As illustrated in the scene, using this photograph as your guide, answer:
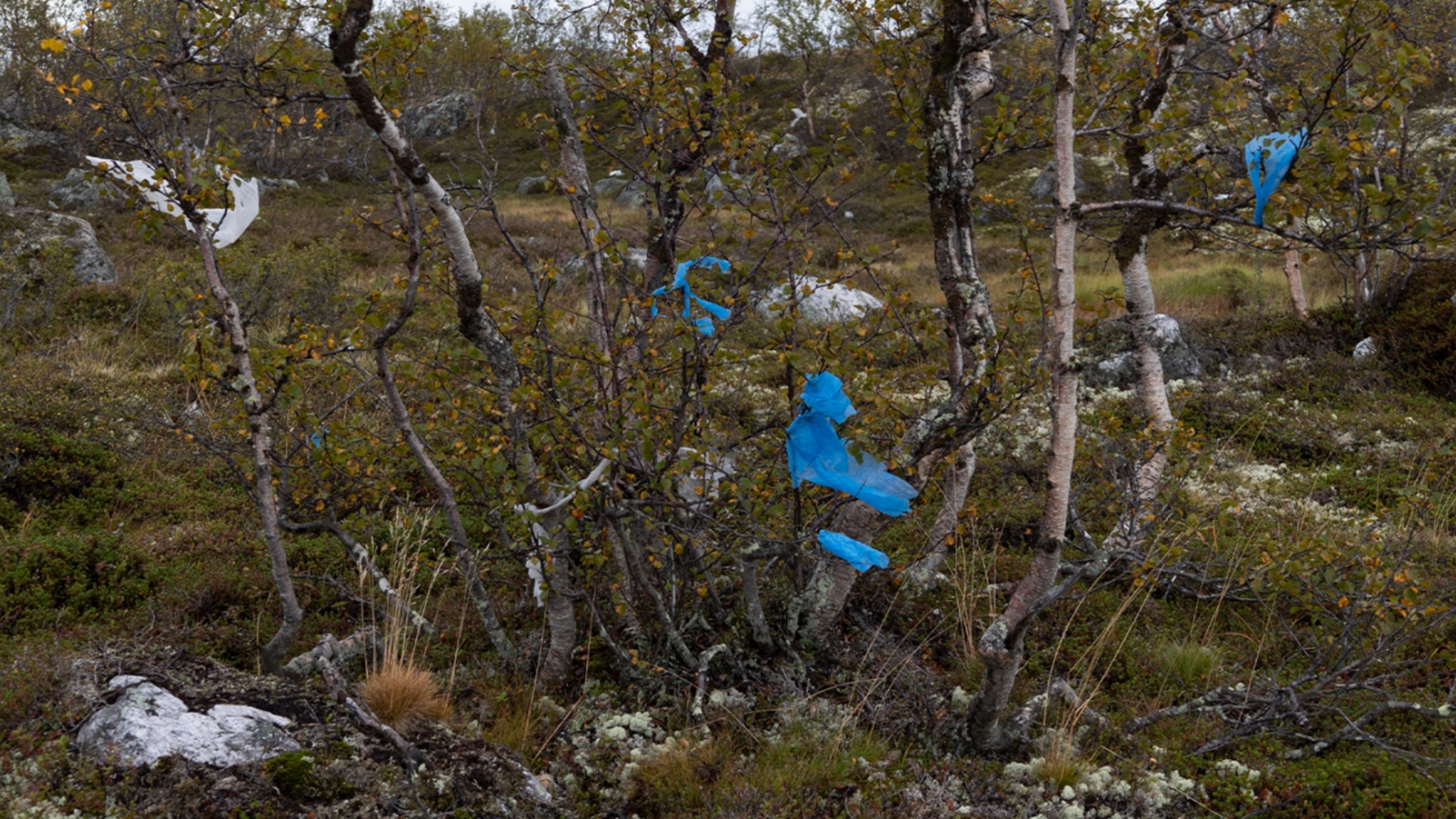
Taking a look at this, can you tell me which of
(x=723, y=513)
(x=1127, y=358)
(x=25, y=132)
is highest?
(x=25, y=132)

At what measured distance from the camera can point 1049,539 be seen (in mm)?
3484

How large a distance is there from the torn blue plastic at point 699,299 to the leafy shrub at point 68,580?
3808mm

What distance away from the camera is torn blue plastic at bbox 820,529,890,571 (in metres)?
3.83

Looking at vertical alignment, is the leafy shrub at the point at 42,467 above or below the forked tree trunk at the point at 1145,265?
below

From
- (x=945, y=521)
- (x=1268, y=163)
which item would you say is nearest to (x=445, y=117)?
(x=945, y=521)

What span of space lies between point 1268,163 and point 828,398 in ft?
6.65

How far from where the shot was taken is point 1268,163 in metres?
3.59

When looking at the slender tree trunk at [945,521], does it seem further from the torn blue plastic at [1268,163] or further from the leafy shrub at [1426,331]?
the leafy shrub at [1426,331]

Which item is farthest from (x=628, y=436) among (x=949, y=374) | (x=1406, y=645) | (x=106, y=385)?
(x=106, y=385)

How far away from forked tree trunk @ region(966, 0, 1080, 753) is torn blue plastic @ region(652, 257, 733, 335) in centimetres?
139

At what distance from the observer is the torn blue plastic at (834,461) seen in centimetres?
361

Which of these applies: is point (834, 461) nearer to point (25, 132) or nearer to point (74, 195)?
point (74, 195)

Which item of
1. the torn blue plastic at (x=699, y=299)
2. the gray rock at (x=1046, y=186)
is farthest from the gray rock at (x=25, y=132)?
the torn blue plastic at (x=699, y=299)

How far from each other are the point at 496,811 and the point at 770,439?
2251 mm
